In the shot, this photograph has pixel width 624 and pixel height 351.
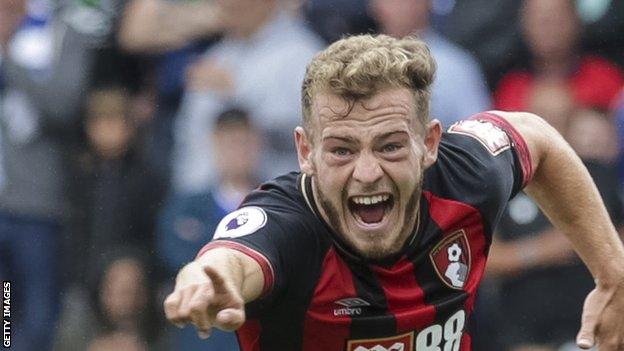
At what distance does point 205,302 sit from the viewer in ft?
12.3

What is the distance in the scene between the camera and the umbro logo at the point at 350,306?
15.6ft

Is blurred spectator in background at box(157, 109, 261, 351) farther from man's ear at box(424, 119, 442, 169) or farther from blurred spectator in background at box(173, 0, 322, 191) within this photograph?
man's ear at box(424, 119, 442, 169)

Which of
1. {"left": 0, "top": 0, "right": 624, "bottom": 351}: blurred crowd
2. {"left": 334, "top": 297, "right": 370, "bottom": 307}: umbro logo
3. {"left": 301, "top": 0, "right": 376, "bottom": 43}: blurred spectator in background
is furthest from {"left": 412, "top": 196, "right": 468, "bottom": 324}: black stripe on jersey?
A: {"left": 301, "top": 0, "right": 376, "bottom": 43}: blurred spectator in background

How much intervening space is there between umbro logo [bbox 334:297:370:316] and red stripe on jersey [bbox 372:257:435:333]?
4.0 inches

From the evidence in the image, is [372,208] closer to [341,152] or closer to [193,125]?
[341,152]

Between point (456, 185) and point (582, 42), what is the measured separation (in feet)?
11.4

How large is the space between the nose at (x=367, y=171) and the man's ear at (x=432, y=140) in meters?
0.34

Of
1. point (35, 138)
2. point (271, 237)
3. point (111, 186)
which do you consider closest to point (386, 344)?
point (271, 237)

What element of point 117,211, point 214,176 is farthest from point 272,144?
point 117,211

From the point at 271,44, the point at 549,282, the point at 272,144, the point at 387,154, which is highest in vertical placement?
the point at 387,154

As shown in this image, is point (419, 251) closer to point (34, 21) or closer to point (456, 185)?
point (456, 185)

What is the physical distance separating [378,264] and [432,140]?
0.45 metres

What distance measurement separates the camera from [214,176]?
8.29 metres

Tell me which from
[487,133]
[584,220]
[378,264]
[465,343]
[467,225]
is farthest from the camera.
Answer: [584,220]
